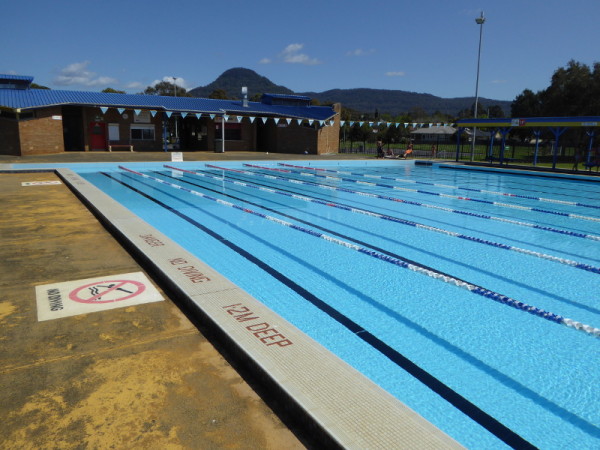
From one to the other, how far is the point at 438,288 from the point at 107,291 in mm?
3857

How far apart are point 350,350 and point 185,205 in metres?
8.17

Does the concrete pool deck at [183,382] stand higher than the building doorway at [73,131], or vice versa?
the building doorway at [73,131]

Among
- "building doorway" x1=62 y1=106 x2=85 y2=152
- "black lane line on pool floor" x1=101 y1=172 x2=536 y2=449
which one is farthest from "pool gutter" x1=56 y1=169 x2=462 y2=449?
"building doorway" x1=62 y1=106 x2=85 y2=152

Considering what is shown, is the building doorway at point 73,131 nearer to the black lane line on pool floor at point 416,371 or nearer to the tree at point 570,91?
the black lane line on pool floor at point 416,371

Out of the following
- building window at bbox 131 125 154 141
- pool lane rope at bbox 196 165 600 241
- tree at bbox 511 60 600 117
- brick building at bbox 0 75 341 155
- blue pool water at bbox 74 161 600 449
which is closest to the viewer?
blue pool water at bbox 74 161 600 449

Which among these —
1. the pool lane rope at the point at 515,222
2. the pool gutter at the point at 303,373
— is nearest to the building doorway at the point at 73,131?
the pool lane rope at the point at 515,222

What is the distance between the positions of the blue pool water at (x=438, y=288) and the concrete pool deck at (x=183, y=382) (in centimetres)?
95

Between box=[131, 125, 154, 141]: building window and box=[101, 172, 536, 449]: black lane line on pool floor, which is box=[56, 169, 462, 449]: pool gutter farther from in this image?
box=[131, 125, 154, 141]: building window

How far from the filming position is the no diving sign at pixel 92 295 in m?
3.81

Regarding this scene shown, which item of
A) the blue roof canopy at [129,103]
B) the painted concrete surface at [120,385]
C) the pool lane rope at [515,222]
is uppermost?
the blue roof canopy at [129,103]

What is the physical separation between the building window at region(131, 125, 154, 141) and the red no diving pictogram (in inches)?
1041

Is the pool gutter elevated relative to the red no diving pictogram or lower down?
elevated

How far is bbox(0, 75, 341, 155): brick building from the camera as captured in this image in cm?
2372

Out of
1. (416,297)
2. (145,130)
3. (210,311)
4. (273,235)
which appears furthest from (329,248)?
(145,130)
